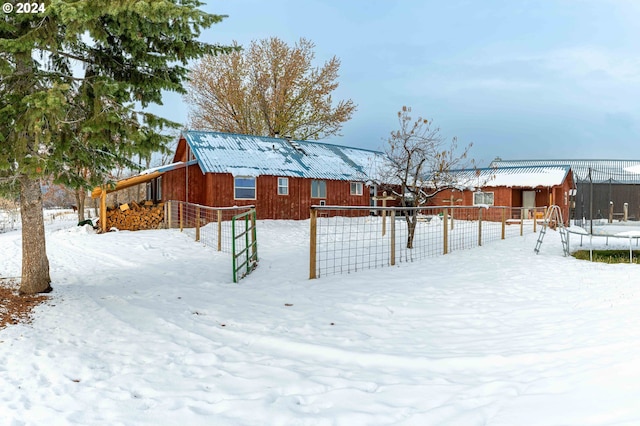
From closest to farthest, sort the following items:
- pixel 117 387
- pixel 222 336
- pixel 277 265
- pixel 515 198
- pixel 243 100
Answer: pixel 117 387 → pixel 222 336 → pixel 277 265 → pixel 515 198 → pixel 243 100

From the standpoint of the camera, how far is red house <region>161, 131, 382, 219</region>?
20141 millimetres

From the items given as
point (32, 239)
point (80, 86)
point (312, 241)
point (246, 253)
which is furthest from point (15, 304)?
point (312, 241)

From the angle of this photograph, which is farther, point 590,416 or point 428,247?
point 428,247

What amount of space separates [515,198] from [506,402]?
26453mm

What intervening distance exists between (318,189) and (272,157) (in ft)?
9.73

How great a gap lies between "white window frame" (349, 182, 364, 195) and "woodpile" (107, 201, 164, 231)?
10.2m

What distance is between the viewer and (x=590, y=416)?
2701mm

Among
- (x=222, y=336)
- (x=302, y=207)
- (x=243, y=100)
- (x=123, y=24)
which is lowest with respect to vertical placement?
(x=222, y=336)

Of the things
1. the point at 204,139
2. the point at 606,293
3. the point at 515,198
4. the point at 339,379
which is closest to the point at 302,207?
the point at 204,139

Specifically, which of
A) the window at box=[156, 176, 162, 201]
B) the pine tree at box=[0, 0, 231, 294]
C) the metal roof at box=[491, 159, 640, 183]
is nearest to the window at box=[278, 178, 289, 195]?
the window at box=[156, 176, 162, 201]

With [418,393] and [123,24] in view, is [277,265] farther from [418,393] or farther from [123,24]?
[418,393]

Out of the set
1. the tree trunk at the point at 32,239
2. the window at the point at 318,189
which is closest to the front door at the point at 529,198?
the window at the point at 318,189

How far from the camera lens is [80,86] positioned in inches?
239

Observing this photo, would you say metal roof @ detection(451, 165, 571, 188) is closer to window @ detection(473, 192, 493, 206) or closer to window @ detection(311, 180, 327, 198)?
window @ detection(473, 192, 493, 206)
